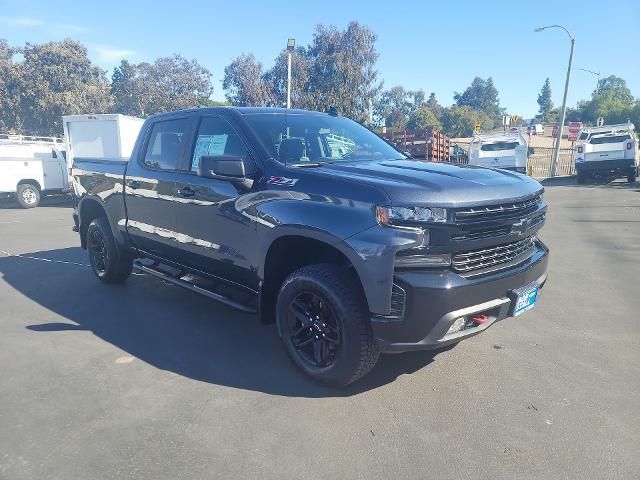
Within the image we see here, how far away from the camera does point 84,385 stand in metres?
3.52

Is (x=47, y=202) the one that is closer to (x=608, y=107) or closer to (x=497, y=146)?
(x=497, y=146)

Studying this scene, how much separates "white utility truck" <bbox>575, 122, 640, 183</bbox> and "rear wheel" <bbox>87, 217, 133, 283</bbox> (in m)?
19.9

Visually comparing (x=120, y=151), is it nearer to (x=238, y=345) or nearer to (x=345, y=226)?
(x=238, y=345)

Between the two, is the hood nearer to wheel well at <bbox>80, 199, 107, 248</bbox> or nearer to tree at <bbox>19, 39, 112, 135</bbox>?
wheel well at <bbox>80, 199, 107, 248</bbox>

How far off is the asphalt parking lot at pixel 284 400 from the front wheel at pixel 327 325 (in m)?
0.20

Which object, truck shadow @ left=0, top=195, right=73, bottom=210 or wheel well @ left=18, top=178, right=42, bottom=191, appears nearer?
wheel well @ left=18, top=178, right=42, bottom=191

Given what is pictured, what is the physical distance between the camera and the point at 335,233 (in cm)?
305

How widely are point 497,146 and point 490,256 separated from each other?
64.5 ft

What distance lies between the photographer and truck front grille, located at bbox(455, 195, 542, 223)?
115 inches

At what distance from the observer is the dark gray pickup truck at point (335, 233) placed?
9.47 ft

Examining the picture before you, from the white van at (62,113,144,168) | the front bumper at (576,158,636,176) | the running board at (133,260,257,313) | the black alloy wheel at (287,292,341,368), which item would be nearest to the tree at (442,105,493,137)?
the front bumper at (576,158,636,176)

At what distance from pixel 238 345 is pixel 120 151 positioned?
476 inches

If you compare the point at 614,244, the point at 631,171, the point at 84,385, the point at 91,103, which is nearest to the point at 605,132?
the point at 631,171

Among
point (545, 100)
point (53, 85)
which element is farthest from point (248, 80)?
point (545, 100)
